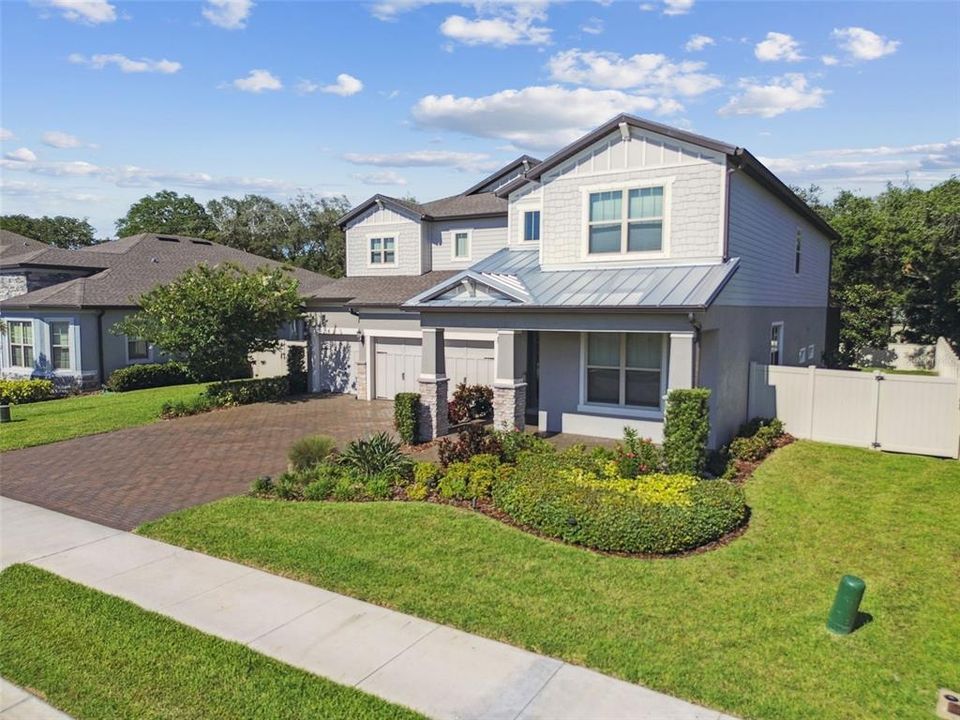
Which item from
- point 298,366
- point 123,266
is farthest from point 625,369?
point 123,266

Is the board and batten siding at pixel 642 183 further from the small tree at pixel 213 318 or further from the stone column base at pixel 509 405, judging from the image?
the small tree at pixel 213 318

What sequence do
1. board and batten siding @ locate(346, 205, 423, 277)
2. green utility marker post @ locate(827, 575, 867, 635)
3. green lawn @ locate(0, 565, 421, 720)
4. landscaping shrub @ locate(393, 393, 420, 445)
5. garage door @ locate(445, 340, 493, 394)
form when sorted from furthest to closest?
board and batten siding @ locate(346, 205, 423, 277)
garage door @ locate(445, 340, 493, 394)
landscaping shrub @ locate(393, 393, 420, 445)
green utility marker post @ locate(827, 575, 867, 635)
green lawn @ locate(0, 565, 421, 720)

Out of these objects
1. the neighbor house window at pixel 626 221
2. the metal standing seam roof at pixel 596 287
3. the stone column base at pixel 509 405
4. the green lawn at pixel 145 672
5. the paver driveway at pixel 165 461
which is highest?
the neighbor house window at pixel 626 221

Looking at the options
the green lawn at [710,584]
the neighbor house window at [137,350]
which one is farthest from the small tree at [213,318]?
the green lawn at [710,584]

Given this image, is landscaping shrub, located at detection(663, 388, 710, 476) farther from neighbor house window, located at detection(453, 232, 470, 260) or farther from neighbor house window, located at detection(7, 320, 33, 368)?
neighbor house window, located at detection(7, 320, 33, 368)

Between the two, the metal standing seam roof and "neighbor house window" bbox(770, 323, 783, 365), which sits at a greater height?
the metal standing seam roof

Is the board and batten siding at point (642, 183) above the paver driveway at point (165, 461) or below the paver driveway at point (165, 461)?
above

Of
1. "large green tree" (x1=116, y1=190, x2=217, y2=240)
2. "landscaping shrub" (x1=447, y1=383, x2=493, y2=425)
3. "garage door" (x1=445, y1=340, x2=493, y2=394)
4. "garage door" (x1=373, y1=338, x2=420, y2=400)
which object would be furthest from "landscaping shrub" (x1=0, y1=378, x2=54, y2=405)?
"large green tree" (x1=116, y1=190, x2=217, y2=240)
